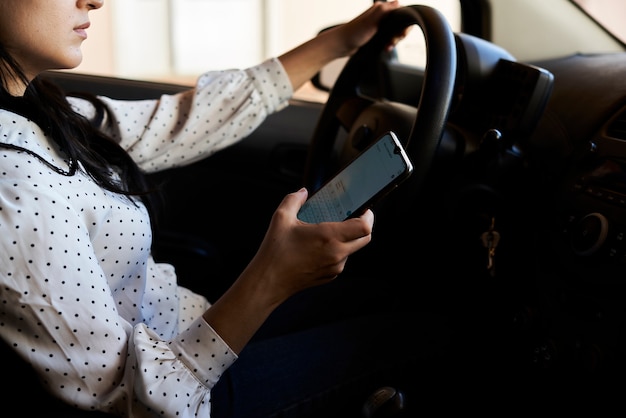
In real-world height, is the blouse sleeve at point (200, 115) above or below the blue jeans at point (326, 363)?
above

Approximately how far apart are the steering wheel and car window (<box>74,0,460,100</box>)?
2245 mm

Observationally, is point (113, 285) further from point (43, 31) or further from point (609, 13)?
Result: point (609, 13)

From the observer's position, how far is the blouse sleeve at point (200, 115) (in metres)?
1.07

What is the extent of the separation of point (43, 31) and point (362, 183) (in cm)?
39

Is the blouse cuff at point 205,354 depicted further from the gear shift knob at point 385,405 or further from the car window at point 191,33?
the car window at point 191,33

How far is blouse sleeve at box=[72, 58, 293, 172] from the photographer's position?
1.07 metres

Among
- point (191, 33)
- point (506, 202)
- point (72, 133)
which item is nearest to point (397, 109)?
point (506, 202)

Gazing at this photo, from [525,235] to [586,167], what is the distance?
0.14 m

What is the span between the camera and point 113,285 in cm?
79

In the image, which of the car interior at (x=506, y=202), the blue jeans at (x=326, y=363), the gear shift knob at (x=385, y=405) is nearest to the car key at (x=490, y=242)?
the car interior at (x=506, y=202)

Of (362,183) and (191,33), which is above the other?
(362,183)

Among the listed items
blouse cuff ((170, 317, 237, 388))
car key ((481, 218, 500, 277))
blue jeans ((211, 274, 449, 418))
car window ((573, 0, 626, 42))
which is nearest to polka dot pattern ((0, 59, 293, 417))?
blouse cuff ((170, 317, 237, 388))

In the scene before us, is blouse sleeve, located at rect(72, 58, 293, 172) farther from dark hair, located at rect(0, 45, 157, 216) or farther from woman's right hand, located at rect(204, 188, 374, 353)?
woman's right hand, located at rect(204, 188, 374, 353)

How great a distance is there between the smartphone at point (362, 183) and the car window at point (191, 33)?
2641mm
